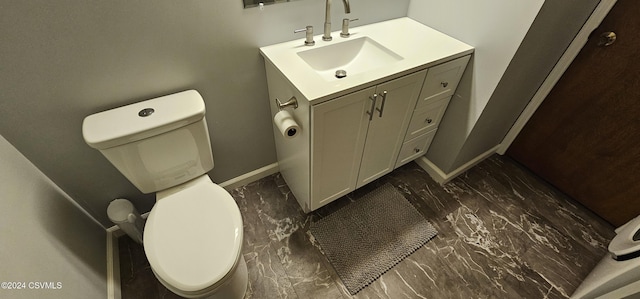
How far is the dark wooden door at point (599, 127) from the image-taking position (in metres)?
1.23

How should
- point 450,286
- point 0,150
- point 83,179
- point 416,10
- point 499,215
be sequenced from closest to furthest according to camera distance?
point 0,150 < point 83,179 < point 450,286 < point 416,10 < point 499,215

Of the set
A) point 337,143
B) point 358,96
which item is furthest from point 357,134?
point 358,96

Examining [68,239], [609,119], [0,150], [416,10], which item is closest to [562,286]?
[609,119]

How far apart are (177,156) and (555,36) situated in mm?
1777

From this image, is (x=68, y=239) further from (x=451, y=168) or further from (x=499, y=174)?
(x=499, y=174)

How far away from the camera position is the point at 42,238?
0.87m

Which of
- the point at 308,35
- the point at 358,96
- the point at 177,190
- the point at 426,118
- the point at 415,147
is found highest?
the point at 308,35

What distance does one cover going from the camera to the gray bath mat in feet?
4.40

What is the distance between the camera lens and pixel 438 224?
5.08ft

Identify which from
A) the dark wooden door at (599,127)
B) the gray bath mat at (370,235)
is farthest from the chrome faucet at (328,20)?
the dark wooden door at (599,127)

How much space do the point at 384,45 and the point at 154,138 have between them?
1.07m

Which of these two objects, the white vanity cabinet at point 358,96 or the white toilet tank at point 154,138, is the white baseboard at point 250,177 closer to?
the white vanity cabinet at point 358,96

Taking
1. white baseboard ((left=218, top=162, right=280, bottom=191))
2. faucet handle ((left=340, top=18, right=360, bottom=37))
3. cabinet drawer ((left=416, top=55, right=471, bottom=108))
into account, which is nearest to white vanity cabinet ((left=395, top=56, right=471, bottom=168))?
cabinet drawer ((left=416, top=55, right=471, bottom=108))

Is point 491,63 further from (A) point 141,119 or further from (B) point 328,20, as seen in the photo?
(A) point 141,119
